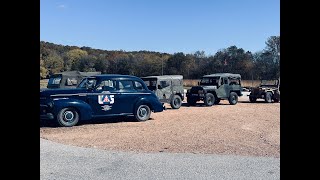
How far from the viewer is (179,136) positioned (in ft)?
30.3

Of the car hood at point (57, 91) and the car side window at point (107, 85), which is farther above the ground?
the car side window at point (107, 85)

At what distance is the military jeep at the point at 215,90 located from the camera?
65.2 ft

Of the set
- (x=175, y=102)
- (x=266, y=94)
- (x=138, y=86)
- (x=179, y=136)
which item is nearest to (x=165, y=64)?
(x=266, y=94)

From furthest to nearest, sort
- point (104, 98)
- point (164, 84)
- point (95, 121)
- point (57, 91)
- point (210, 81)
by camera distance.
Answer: point (210, 81) < point (164, 84) < point (95, 121) < point (104, 98) < point (57, 91)

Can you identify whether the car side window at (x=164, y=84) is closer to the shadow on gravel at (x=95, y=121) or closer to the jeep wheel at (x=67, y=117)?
the shadow on gravel at (x=95, y=121)

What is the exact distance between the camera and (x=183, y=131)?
10.2 metres

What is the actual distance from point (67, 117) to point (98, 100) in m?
1.21

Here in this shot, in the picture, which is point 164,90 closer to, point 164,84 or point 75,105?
point 164,84

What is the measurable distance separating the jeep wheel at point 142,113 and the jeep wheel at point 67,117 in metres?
2.41

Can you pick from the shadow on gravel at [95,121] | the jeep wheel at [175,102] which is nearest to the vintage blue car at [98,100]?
the shadow on gravel at [95,121]

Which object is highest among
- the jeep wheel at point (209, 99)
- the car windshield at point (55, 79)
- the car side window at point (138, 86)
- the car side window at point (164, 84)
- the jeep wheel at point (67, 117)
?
the car windshield at point (55, 79)

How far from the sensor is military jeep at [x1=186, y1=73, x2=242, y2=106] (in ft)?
65.2

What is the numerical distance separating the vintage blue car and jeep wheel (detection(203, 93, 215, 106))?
703 centimetres
